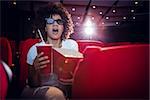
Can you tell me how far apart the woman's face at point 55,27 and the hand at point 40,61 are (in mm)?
176

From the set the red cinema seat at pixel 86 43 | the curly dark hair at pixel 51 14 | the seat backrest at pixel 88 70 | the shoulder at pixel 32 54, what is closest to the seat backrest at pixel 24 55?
→ the shoulder at pixel 32 54

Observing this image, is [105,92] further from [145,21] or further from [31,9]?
[31,9]

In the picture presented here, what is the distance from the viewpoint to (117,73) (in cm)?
180

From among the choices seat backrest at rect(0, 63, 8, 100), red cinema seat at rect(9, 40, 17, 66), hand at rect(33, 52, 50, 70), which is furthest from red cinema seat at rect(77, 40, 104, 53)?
seat backrest at rect(0, 63, 8, 100)

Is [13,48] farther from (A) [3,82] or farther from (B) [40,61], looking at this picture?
(A) [3,82]

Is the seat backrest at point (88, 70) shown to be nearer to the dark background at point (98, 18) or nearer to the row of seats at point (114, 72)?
the row of seats at point (114, 72)

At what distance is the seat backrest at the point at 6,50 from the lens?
2.07 metres

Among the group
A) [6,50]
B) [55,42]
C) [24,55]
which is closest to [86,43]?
[55,42]

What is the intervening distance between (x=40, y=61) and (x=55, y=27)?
301mm

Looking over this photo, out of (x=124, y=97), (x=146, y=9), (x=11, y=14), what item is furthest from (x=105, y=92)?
(x=11, y=14)

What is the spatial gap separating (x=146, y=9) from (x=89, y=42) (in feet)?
1.78

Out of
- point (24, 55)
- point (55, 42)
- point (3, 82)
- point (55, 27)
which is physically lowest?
point (3, 82)

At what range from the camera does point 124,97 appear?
1.83 m

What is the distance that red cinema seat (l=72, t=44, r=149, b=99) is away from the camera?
1.76m
